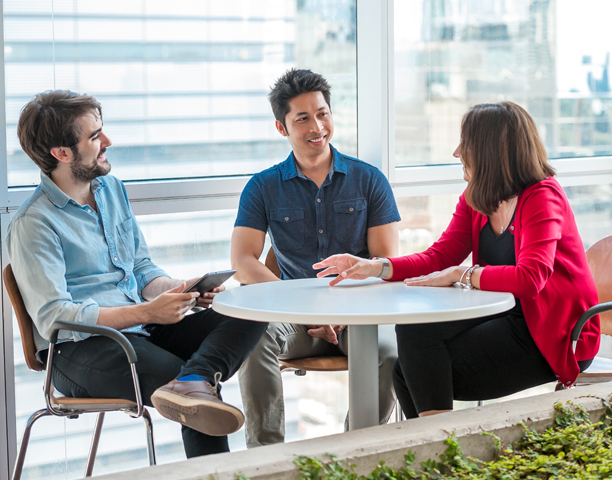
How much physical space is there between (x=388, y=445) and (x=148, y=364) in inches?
35.5

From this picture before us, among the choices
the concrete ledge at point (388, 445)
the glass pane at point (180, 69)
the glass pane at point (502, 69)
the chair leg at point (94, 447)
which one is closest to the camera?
the concrete ledge at point (388, 445)

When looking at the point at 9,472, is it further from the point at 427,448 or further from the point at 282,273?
the point at 427,448

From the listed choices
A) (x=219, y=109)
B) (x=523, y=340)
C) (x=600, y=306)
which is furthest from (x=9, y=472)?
(x=600, y=306)

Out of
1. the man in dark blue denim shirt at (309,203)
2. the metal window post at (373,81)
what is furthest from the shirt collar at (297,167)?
the metal window post at (373,81)

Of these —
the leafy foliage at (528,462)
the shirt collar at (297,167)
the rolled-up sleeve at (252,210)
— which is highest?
the shirt collar at (297,167)

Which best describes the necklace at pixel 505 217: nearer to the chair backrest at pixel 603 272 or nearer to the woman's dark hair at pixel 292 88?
the chair backrest at pixel 603 272

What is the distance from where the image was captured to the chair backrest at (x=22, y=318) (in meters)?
2.08

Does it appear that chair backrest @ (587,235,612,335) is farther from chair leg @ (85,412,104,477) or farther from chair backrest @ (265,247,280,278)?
chair leg @ (85,412,104,477)

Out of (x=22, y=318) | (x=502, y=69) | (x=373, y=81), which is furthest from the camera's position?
(x=502, y=69)

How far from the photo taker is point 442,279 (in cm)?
199

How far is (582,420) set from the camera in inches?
63.7

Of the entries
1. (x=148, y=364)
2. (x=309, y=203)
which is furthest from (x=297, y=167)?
(x=148, y=364)

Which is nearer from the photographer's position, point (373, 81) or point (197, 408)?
point (197, 408)

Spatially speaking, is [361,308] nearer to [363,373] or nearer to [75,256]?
[363,373]
